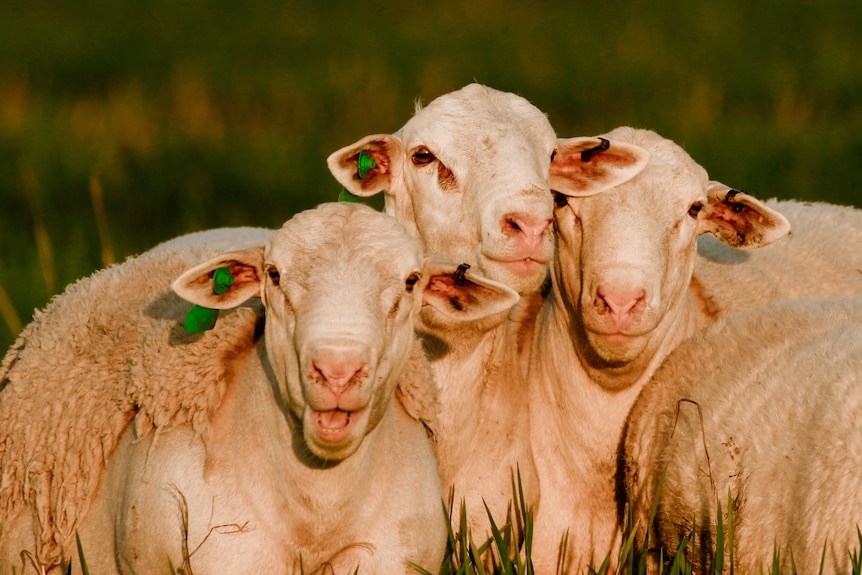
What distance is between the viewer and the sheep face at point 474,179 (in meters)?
4.68

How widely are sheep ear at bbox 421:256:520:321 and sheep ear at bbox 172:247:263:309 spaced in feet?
1.66

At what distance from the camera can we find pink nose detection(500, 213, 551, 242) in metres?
4.64

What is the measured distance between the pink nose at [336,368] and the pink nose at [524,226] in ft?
3.58

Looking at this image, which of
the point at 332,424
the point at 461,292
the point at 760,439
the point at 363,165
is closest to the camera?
the point at 332,424

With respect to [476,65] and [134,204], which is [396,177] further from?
[476,65]

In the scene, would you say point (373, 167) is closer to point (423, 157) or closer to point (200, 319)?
point (423, 157)

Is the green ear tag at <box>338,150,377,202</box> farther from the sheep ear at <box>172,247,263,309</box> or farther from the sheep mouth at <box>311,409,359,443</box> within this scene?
the sheep mouth at <box>311,409,359,443</box>

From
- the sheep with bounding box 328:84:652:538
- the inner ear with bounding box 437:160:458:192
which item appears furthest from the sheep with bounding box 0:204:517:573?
the inner ear with bounding box 437:160:458:192

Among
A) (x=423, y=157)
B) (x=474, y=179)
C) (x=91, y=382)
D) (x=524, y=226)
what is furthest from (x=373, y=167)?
(x=91, y=382)

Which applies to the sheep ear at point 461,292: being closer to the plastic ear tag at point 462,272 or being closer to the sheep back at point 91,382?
the plastic ear tag at point 462,272

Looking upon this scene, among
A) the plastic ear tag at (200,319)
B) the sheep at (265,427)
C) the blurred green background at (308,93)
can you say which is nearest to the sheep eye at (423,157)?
the sheep at (265,427)

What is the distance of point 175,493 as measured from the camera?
4.26m

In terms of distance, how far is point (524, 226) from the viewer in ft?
15.3

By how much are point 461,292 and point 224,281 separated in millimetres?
711
